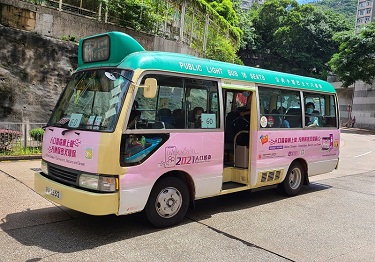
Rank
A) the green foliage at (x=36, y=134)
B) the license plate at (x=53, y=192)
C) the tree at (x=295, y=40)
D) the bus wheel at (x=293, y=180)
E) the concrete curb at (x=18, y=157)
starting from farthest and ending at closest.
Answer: the tree at (x=295, y=40) → the green foliage at (x=36, y=134) → the concrete curb at (x=18, y=157) → the bus wheel at (x=293, y=180) → the license plate at (x=53, y=192)

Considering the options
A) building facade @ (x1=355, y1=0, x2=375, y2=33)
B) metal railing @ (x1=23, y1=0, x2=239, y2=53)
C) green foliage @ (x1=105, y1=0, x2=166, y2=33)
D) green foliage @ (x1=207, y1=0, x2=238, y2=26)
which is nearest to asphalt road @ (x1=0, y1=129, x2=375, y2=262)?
metal railing @ (x1=23, y1=0, x2=239, y2=53)

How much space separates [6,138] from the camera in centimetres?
968

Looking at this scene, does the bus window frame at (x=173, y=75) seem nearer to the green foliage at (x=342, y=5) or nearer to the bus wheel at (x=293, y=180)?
the bus wheel at (x=293, y=180)

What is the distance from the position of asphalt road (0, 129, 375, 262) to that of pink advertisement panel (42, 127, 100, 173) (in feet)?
3.11

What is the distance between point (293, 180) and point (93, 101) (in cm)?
482

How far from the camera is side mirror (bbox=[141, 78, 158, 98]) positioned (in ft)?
15.3

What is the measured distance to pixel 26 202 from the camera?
19.9 ft

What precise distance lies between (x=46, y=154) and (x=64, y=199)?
0.91m

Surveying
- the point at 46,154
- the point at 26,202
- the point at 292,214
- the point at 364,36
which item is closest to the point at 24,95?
the point at 26,202

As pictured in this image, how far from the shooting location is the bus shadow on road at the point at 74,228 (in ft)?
14.7

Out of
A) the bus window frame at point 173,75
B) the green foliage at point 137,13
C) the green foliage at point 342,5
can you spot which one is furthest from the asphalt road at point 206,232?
the green foliage at point 342,5

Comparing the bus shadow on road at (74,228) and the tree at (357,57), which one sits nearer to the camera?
the bus shadow on road at (74,228)

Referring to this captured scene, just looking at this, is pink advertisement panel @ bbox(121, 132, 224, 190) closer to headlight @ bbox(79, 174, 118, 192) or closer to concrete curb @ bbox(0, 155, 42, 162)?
headlight @ bbox(79, 174, 118, 192)

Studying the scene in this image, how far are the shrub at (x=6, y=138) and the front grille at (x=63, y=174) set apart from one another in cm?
535
